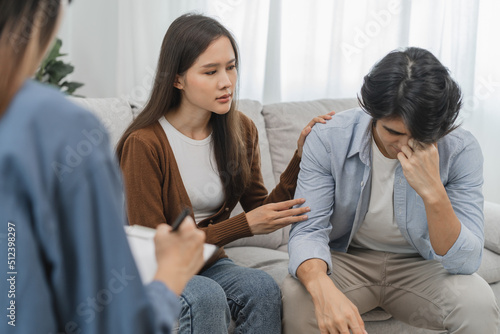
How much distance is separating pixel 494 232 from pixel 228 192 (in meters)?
1.06

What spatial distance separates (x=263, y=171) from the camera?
2297 millimetres

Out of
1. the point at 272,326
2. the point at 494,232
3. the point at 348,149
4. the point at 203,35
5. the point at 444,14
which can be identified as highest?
the point at 444,14

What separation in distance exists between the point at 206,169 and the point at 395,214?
0.58 metres

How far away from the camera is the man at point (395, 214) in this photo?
1.49 m

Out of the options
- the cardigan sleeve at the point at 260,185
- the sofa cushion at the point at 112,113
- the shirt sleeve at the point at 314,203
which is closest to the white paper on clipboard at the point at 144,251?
the shirt sleeve at the point at 314,203

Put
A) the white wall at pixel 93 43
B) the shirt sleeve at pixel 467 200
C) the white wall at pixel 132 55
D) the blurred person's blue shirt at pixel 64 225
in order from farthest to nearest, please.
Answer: the white wall at pixel 93 43, the white wall at pixel 132 55, the shirt sleeve at pixel 467 200, the blurred person's blue shirt at pixel 64 225

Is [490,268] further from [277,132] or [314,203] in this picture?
[277,132]

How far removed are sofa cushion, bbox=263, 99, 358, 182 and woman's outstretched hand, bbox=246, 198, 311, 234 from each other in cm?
60

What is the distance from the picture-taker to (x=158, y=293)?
0.74 metres

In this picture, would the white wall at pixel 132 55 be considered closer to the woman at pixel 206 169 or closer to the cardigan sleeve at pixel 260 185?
the cardigan sleeve at pixel 260 185

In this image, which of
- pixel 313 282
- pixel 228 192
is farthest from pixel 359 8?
pixel 313 282

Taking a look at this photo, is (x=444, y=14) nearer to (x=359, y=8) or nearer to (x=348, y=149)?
(x=359, y=8)

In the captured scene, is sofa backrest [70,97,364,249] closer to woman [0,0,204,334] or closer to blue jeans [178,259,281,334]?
blue jeans [178,259,281,334]

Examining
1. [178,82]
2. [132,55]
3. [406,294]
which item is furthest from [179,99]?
[132,55]
